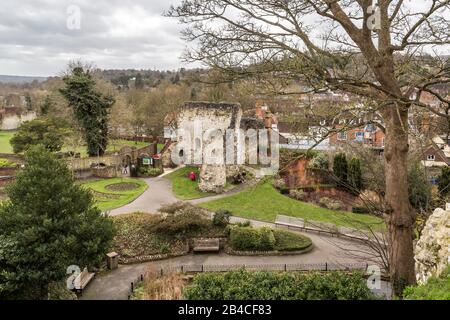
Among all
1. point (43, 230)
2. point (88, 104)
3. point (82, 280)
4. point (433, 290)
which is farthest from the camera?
point (88, 104)

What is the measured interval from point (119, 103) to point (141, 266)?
27.9 metres

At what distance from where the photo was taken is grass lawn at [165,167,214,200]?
24406mm

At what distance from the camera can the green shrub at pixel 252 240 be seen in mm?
16891

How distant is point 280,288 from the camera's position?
9656 mm

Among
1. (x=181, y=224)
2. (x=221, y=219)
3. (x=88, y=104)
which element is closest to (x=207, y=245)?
(x=181, y=224)

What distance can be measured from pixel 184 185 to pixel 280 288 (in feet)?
57.3

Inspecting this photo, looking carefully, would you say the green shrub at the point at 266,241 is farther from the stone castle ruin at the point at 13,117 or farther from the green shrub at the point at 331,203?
the stone castle ruin at the point at 13,117

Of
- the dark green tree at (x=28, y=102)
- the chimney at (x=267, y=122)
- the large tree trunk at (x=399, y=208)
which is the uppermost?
the dark green tree at (x=28, y=102)

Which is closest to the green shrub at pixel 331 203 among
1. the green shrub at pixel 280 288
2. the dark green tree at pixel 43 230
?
the green shrub at pixel 280 288

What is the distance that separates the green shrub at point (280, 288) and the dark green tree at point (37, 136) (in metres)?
30.0

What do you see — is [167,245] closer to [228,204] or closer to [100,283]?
[100,283]

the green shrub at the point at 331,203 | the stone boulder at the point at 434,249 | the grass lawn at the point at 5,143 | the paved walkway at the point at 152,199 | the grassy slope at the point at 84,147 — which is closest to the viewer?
the stone boulder at the point at 434,249

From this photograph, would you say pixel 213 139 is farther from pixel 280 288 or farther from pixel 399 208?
pixel 399 208

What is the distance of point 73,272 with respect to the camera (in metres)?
12.4
